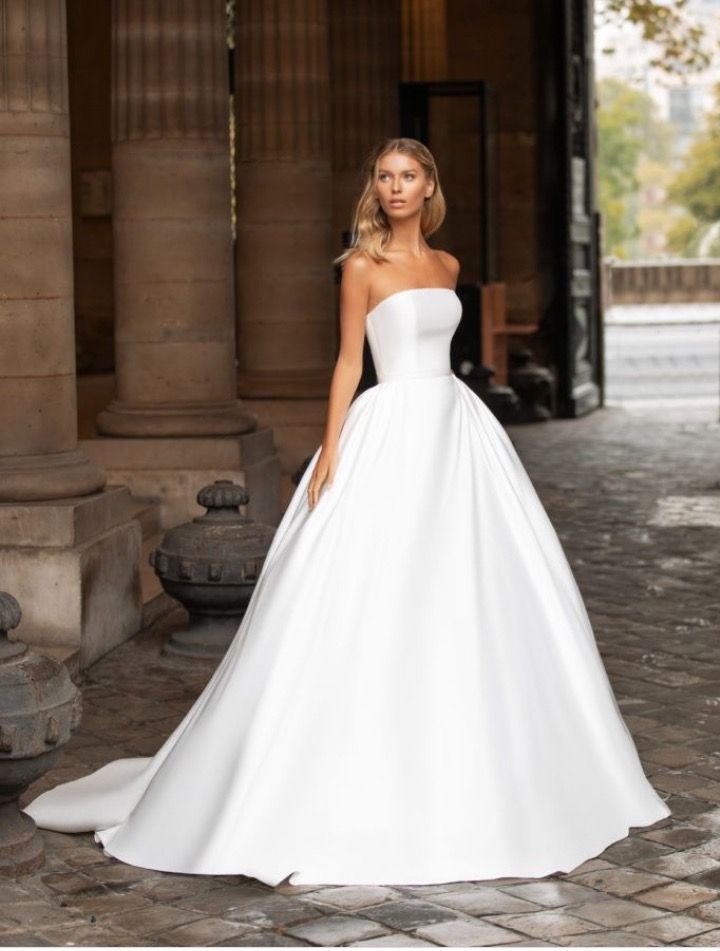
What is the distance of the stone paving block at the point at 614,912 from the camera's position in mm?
5066

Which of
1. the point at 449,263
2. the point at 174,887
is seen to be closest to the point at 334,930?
the point at 174,887

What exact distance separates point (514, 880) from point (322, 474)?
4.07ft

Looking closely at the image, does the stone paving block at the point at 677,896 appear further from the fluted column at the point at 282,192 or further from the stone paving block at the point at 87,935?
the fluted column at the point at 282,192

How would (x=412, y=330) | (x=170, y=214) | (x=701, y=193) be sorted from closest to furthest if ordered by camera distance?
(x=412, y=330) < (x=170, y=214) < (x=701, y=193)

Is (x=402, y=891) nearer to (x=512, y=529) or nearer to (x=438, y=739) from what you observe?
(x=438, y=739)

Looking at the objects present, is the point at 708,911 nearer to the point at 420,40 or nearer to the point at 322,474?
the point at 322,474

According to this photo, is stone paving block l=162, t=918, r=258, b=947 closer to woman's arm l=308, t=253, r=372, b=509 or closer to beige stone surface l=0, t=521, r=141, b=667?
woman's arm l=308, t=253, r=372, b=509

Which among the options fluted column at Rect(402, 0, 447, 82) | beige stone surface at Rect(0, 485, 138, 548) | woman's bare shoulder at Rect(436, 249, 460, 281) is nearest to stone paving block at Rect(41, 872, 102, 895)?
woman's bare shoulder at Rect(436, 249, 460, 281)

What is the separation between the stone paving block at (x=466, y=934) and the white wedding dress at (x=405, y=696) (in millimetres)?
283

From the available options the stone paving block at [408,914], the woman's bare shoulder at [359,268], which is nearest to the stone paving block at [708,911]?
the stone paving block at [408,914]

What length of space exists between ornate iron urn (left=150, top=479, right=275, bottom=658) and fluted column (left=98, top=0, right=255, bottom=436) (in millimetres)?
2315

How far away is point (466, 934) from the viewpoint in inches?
195

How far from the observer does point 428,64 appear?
19.7 meters

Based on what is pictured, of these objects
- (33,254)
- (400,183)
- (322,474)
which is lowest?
(322,474)
